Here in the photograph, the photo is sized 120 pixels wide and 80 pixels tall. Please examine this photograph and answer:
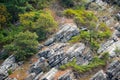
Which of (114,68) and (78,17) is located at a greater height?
(78,17)

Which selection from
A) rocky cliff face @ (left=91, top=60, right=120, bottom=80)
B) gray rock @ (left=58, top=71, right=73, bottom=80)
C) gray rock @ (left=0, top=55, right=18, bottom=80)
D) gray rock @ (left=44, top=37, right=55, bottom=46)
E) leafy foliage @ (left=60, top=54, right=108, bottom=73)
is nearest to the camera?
gray rock @ (left=58, top=71, right=73, bottom=80)

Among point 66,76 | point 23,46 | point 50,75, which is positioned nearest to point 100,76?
point 66,76

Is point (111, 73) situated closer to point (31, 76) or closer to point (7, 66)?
point (31, 76)

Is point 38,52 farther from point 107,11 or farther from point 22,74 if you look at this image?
point 107,11

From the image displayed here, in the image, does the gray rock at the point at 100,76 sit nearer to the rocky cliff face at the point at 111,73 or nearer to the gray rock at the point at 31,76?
the rocky cliff face at the point at 111,73

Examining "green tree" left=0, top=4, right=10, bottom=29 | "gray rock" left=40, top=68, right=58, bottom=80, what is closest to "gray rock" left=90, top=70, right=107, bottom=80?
"gray rock" left=40, top=68, right=58, bottom=80

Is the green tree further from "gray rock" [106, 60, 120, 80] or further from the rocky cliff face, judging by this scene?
"gray rock" [106, 60, 120, 80]

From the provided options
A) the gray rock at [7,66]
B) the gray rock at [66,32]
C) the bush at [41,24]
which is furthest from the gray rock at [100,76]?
the gray rock at [7,66]

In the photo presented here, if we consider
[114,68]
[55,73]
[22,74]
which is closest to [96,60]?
[114,68]
